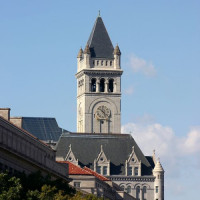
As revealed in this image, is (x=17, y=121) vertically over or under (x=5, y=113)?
over

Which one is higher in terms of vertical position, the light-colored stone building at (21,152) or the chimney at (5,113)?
the chimney at (5,113)

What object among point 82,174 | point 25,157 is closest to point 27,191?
point 25,157

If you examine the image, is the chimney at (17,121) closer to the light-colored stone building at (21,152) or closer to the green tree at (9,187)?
the light-colored stone building at (21,152)

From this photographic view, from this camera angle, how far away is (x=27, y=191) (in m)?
108

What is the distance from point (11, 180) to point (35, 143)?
29.1 m

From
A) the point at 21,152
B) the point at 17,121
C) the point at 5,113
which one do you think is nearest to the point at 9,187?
the point at 21,152

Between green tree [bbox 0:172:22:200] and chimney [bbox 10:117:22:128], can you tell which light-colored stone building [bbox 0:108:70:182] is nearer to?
chimney [bbox 10:117:22:128]

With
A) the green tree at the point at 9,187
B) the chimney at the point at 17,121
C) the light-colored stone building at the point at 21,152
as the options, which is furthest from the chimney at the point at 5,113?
the green tree at the point at 9,187

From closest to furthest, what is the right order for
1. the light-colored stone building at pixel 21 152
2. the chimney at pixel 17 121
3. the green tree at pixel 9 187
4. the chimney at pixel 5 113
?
1. the green tree at pixel 9 187
2. the light-colored stone building at pixel 21 152
3. the chimney at pixel 5 113
4. the chimney at pixel 17 121

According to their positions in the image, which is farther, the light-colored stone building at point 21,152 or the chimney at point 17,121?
the chimney at point 17,121

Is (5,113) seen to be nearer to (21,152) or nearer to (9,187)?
(21,152)

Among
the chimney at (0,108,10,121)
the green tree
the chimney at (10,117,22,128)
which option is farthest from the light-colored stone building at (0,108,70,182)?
the green tree

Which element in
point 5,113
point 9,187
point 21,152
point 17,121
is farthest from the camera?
point 17,121

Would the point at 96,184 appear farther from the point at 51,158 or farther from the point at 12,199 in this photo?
the point at 12,199
